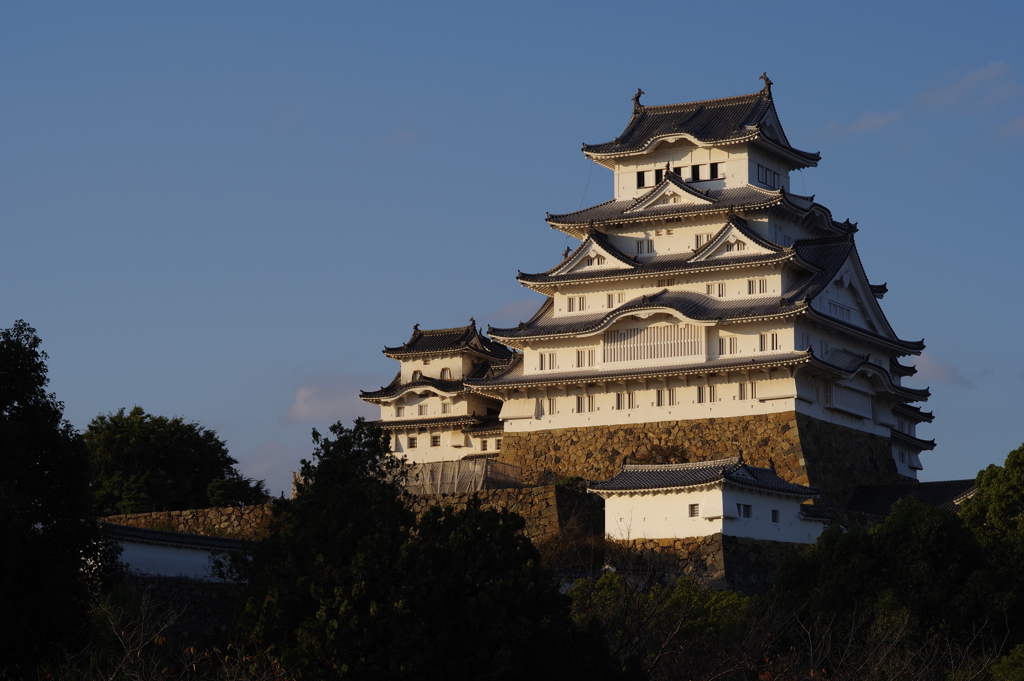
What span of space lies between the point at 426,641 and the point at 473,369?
118 feet

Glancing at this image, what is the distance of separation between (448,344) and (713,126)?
517 inches

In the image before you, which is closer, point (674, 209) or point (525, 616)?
point (525, 616)

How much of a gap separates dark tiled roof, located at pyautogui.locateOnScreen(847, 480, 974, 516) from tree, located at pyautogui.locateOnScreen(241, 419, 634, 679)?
23.7 meters

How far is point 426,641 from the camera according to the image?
21.6 metres

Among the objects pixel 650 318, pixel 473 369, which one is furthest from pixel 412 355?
pixel 650 318

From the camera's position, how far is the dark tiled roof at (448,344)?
188 feet

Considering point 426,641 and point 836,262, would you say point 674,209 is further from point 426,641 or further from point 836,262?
point 426,641

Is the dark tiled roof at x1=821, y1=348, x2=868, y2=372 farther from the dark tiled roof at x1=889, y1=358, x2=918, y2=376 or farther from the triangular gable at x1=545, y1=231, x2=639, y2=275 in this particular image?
the triangular gable at x1=545, y1=231, x2=639, y2=275

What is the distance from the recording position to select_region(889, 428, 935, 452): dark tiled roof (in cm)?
5158

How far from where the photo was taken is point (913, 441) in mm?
52812

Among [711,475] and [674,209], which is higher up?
[674,209]

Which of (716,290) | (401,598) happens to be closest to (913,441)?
(716,290)

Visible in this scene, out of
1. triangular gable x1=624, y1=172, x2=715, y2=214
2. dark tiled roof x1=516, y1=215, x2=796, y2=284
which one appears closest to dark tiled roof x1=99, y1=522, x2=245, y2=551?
dark tiled roof x1=516, y1=215, x2=796, y2=284

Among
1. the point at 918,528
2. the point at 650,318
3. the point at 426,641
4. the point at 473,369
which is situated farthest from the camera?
the point at 473,369
